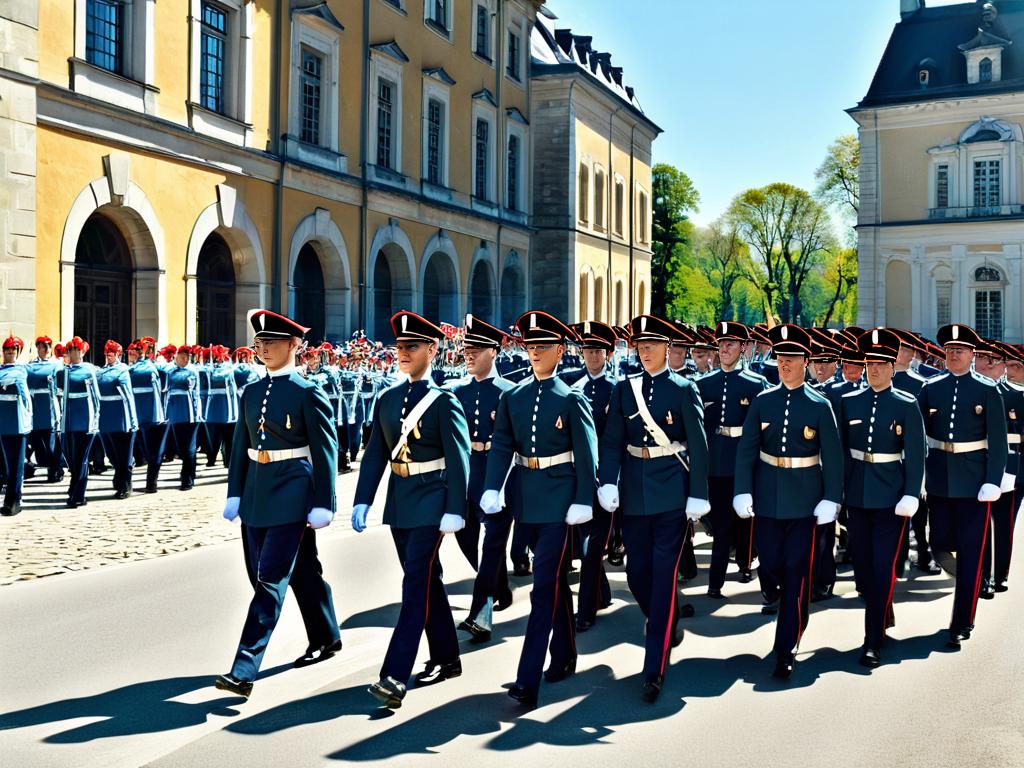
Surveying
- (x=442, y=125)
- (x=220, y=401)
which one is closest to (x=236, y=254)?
(x=220, y=401)

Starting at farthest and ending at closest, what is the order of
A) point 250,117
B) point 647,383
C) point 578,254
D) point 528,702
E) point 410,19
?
point 578,254 < point 410,19 < point 250,117 < point 647,383 < point 528,702

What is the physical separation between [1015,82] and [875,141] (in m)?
6.43

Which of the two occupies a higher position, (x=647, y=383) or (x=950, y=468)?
(x=647, y=383)

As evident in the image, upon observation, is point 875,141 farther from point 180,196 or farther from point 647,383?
point 647,383

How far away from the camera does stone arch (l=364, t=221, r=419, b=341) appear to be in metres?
33.2

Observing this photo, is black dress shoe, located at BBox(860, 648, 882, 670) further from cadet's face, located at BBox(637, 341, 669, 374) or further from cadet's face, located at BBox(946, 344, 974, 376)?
cadet's face, located at BBox(946, 344, 974, 376)

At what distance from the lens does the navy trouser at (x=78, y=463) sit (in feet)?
45.2

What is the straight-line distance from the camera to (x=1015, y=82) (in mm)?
53719

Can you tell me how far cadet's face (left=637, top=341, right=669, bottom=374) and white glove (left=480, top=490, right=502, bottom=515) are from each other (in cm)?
135

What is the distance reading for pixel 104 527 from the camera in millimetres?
12125

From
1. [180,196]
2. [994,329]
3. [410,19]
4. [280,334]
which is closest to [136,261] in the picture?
[180,196]

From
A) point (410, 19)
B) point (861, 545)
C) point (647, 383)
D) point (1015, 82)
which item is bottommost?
point (861, 545)

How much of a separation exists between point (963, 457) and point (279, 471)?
15.6 feet

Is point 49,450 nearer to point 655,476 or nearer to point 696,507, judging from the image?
point 655,476
